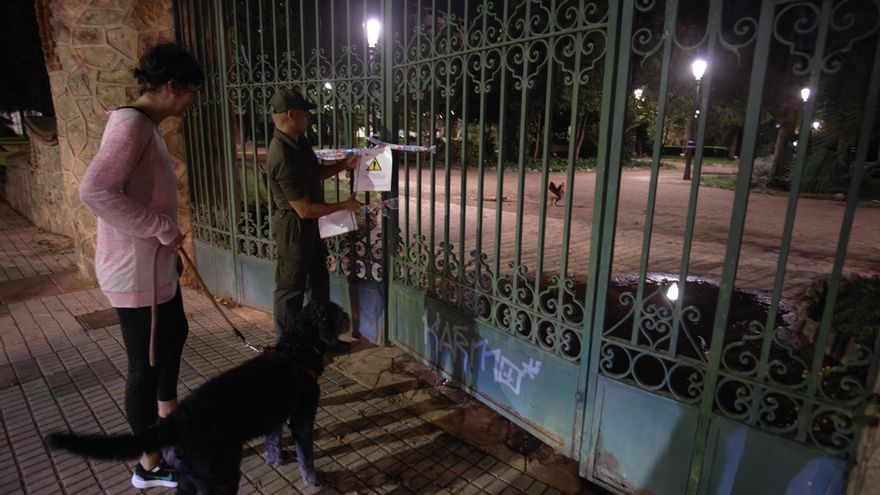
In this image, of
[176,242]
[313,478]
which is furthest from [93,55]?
[313,478]

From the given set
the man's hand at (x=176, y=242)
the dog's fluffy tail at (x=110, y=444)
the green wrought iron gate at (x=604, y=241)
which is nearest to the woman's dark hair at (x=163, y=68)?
the man's hand at (x=176, y=242)

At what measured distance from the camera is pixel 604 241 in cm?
274

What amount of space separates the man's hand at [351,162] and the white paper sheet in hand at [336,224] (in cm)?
41

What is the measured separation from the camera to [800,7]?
2.12 metres

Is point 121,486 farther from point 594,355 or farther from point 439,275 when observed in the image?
point 594,355

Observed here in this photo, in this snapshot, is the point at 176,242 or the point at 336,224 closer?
the point at 176,242

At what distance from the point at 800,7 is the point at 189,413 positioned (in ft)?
10.2

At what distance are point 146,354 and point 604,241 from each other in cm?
246

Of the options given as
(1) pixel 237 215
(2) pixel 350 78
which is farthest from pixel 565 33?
(1) pixel 237 215

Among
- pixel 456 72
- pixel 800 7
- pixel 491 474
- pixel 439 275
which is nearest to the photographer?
pixel 800 7

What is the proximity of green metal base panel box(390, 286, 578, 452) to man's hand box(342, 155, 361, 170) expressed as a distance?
1.16 meters

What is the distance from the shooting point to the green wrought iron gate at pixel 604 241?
7.30 feet

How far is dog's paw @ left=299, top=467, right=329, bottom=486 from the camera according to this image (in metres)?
2.82

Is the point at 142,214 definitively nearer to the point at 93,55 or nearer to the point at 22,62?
the point at 93,55
